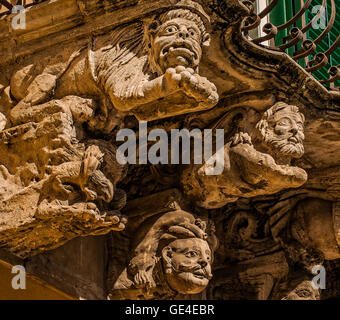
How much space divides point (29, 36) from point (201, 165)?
1.16m

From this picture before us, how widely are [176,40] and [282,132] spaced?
92cm

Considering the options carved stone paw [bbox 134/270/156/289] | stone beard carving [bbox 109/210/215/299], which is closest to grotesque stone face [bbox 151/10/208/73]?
stone beard carving [bbox 109/210/215/299]

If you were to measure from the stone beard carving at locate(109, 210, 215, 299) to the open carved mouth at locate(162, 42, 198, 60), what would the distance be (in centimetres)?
122

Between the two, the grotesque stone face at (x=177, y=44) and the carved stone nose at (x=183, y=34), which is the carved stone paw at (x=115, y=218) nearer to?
the grotesque stone face at (x=177, y=44)

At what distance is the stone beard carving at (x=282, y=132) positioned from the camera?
5.31 meters

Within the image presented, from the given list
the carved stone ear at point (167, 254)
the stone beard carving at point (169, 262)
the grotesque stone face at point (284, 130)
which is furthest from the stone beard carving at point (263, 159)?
the carved stone ear at point (167, 254)

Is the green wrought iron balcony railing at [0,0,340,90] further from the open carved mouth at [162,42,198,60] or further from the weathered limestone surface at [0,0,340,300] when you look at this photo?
the open carved mouth at [162,42,198,60]

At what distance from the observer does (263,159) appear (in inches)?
209

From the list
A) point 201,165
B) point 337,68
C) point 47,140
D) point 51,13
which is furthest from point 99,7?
point 337,68

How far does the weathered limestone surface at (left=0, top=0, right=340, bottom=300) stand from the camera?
4887mm

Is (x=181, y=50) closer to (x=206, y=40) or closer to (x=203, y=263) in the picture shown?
(x=206, y=40)

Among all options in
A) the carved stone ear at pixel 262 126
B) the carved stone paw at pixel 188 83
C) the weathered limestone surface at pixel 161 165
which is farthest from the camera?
the carved stone ear at pixel 262 126

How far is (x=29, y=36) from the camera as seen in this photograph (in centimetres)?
527

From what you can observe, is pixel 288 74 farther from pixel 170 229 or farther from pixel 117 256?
pixel 117 256
